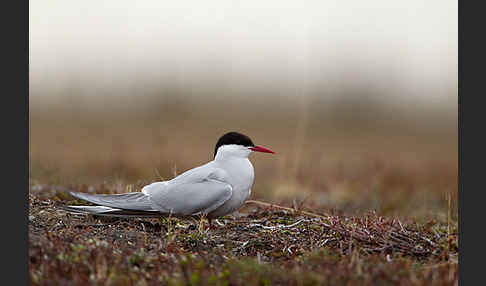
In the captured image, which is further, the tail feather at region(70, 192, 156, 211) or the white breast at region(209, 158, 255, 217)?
the white breast at region(209, 158, 255, 217)

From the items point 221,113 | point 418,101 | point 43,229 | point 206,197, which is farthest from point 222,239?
point 418,101

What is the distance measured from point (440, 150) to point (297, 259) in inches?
450

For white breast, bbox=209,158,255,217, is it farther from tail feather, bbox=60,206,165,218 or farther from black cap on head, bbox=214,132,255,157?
tail feather, bbox=60,206,165,218

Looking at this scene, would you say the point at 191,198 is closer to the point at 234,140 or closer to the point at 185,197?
the point at 185,197

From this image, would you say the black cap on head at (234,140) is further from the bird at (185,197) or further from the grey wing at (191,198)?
the grey wing at (191,198)

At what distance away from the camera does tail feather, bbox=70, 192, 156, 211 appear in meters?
4.82

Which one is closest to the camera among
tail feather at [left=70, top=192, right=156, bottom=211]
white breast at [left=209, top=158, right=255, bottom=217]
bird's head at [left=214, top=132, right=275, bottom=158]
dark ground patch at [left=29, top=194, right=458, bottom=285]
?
dark ground patch at [left=29, top=194, right=458, bottom=285]

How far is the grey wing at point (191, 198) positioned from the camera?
488cm

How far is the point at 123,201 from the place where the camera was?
489cm

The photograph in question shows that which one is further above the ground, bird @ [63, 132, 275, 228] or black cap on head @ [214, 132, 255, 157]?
black cap on head @ [214, 132, 255, 157]

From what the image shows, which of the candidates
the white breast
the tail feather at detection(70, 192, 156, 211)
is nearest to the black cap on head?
the white breast

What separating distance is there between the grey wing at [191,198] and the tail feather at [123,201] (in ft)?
0.21

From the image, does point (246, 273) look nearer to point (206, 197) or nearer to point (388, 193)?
point (206, 197)

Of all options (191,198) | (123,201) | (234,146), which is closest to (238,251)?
(191,198)
